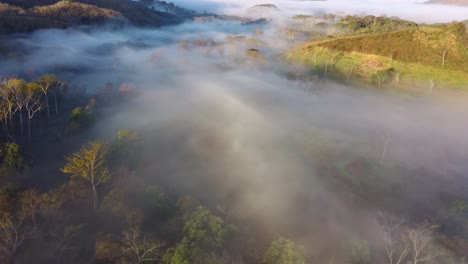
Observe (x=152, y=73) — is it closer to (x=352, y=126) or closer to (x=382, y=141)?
(x=352, y=126)

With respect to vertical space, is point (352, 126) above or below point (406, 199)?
above

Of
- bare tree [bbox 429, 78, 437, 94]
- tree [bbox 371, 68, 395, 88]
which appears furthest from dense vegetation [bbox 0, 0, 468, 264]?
bare tree [bbox 429, 78, 437, 94]

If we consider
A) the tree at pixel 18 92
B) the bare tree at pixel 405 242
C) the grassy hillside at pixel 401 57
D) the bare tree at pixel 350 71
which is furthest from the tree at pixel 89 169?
the bare tree at pixel 350 71

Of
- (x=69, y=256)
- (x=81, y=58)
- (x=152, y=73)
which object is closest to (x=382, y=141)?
(x=69, y=256)

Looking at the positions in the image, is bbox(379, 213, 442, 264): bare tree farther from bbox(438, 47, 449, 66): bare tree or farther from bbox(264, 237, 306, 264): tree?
bbox(438, 47, 449, 66): bare tree

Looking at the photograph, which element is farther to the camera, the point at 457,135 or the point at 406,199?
the point at 457,135

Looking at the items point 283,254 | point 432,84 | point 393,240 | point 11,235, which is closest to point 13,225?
point 11,235

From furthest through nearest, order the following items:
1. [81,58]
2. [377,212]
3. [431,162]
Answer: [81,58], [431,162], [377,212]
